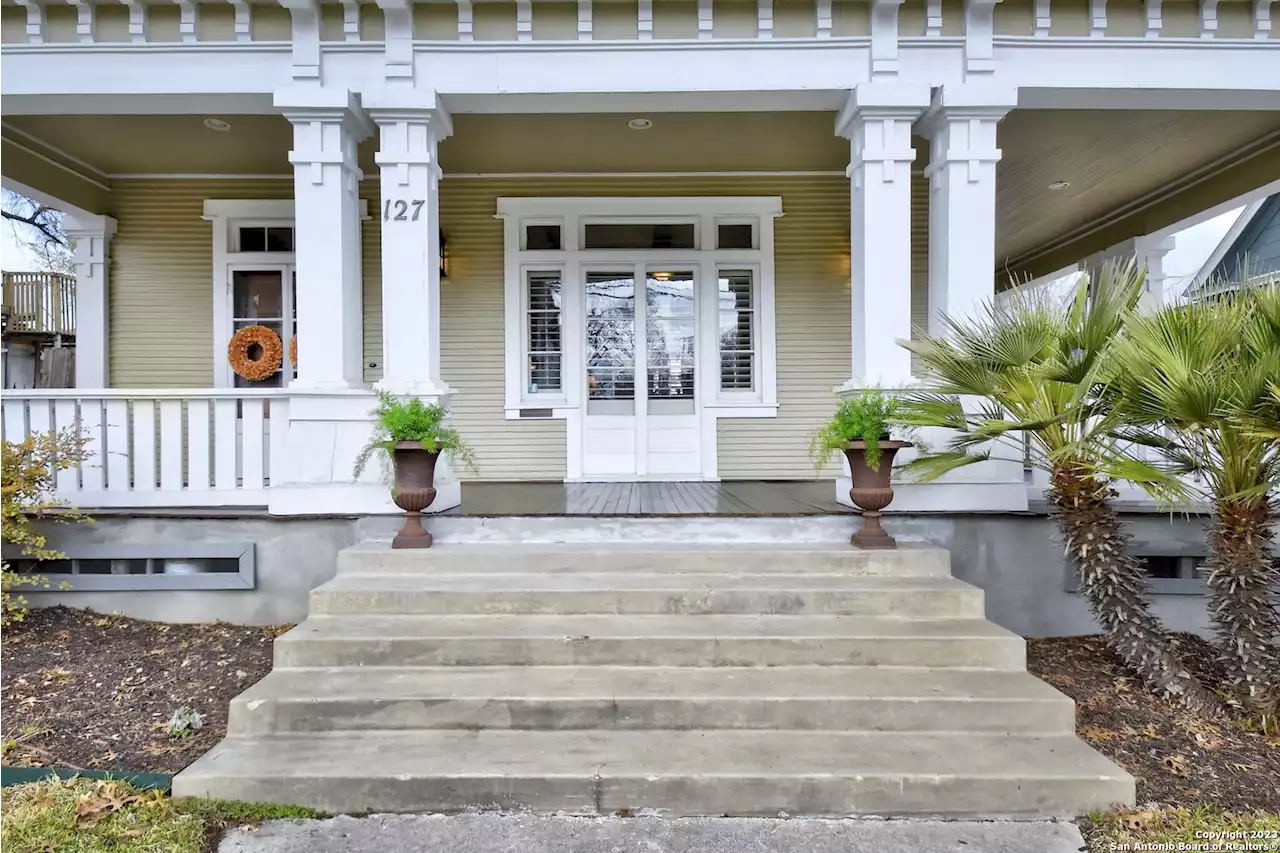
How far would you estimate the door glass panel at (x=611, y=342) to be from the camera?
6262 mm

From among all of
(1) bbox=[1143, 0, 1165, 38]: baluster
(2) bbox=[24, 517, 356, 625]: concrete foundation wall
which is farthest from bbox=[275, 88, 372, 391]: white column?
(1) bbox=[1143, 0, 1165, 38]: baluster

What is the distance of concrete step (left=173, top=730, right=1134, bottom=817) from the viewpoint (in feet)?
7.98

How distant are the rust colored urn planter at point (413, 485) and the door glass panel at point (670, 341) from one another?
2.82 meters

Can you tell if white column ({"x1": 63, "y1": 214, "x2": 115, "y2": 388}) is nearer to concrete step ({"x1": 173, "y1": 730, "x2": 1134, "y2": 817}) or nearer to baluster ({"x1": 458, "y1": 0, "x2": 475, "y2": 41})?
baluster ({"x1": 458, "y1": 0, "x2": 475, "y2": 41})

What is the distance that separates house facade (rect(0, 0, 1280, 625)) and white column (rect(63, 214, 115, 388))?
2 cm

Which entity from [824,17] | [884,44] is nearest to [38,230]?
[824,17]

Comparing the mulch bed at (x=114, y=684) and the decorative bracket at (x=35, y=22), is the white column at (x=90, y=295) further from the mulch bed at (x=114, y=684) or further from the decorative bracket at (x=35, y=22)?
the mulch bed at (x=114, y=684)

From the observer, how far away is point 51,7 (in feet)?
14.1

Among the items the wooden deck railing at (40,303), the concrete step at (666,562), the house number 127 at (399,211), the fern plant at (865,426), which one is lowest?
the concrete step at (666,562)

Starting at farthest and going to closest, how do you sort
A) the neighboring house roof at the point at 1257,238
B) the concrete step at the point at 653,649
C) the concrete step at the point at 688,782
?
the neighboring house roof at the point at 1257,238 < the concrete step at the point at 653,649 < the concrete step at the point at 688,782

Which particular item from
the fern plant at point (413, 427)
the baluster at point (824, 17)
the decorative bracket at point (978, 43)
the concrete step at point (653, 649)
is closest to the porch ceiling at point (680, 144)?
the baluster at point (824, 17)

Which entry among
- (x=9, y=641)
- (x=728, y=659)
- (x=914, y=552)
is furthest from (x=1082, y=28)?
(x=9, y=641)

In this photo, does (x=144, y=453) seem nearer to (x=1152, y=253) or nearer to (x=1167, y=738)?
(x=1167, y=738)

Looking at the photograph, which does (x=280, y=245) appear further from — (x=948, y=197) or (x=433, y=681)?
(x=948, y=197)
